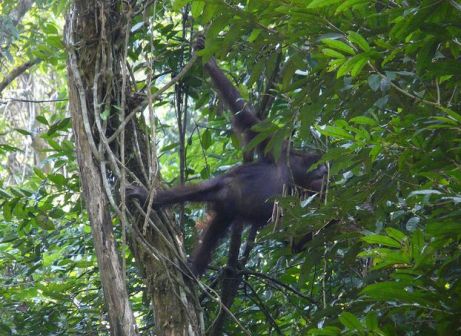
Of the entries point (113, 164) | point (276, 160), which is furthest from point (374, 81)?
point (276, 160)

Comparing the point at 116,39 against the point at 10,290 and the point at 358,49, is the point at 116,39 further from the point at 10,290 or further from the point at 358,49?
the point at 10,290

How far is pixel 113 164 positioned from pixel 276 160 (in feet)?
3.27

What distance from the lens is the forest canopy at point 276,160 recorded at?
229 cm

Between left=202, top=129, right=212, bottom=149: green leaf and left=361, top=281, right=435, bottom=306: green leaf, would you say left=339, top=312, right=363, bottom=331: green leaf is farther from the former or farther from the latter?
left=202, top=129, right=212, bottom=149: green leaf

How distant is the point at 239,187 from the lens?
5.42m

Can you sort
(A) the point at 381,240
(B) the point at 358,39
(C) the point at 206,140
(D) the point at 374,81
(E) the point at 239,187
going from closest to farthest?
(A) the point at 381,240
(B) the point at 358,39
(D) the point at 374,81
(C) the point at 206,140
(E) the point at 239,187

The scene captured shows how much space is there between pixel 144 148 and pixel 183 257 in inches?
27.2

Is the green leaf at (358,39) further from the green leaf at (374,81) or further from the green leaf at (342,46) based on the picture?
the green leaf at (374,81)

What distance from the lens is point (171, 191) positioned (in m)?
4.59

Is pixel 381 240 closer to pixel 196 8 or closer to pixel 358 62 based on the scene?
pixel 358 62

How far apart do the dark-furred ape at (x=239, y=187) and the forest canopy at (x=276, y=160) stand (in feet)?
0.32

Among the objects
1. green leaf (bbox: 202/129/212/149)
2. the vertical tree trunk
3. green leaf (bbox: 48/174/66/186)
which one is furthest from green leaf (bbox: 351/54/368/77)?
green leaf (bbox: 48/174/66/186)

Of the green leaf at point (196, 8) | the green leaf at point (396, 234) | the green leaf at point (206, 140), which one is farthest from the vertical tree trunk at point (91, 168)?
the green leaf at point (396, 234)

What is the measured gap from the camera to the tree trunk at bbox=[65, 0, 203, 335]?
3398 mm
